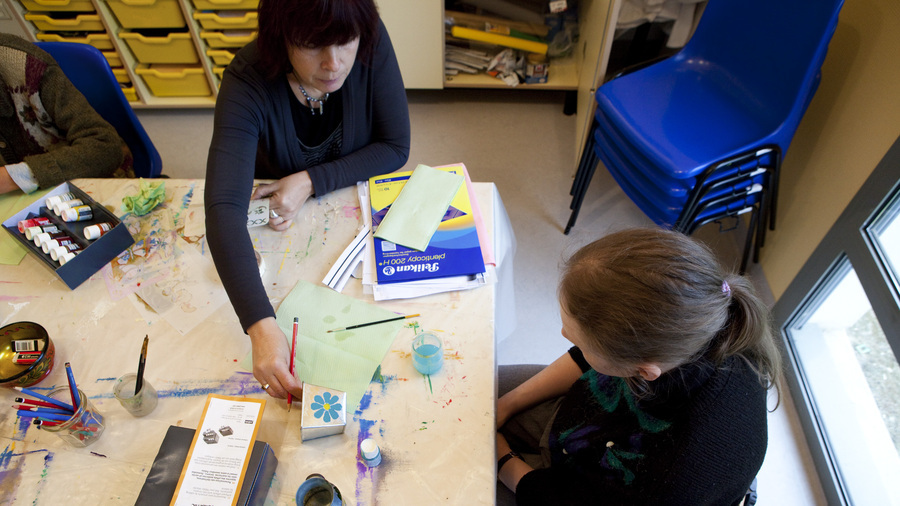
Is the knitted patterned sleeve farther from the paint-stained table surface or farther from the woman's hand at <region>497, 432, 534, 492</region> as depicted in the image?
the woman's hand at <region>497, 432, 534, 492</region>

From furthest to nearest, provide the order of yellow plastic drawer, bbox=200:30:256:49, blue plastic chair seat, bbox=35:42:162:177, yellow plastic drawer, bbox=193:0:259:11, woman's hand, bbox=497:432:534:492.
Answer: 1. yellow plastic drawer, bbox=200:30:256:49
2. yellow plastic drawer, bbox=193:0:259:11
3. blue plastic chair seat, bbox=35:42:162:177
4. woman's hand, bbox=497:432:534:492

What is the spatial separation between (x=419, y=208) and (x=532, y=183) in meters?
1.25

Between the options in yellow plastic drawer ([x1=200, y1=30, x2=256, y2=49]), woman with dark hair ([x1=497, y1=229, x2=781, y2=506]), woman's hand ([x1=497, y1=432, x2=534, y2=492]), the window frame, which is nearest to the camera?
woman with dark hair ([x1=497, y1=229, x2=781, y2=506])

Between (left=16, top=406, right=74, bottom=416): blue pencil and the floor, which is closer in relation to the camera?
(left=16, top=406, right=74, bottom=416): blue pencil

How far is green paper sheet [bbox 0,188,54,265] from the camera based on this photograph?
1.09 metres

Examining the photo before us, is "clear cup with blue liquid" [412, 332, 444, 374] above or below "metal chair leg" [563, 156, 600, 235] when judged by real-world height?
above

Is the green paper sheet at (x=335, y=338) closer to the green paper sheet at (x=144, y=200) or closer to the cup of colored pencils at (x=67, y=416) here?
the cup of colored pencils at (x=67, y=416)

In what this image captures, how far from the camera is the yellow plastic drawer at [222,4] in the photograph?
7.38 ft

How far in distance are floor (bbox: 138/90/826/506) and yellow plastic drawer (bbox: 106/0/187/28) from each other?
1.54ft

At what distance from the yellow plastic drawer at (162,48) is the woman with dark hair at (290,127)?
4.69 ft

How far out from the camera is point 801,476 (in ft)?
4.74

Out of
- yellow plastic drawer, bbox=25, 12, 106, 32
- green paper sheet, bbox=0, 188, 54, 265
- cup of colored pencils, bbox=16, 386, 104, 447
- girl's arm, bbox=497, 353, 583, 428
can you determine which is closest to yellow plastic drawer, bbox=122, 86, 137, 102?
yellow plastic drawer, bbox=25, 12, 106, 32

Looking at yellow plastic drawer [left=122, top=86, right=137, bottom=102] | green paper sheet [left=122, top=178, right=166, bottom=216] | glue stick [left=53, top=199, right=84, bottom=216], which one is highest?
glue stick [left=53, top=199, right=84, bottom=216]

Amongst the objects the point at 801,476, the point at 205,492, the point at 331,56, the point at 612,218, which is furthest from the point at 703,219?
the point at 205,492
